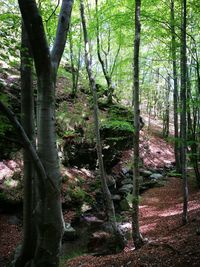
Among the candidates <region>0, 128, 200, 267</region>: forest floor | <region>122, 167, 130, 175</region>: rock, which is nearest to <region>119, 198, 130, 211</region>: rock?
<region>0, 128, 200, 267</region>: forest floor

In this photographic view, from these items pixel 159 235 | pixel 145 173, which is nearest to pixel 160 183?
pixel 145 173

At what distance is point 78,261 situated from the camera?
7582 mm

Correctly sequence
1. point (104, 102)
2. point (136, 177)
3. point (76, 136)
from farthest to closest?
point (104, 102)
point (76, 136)
point (136, 177)

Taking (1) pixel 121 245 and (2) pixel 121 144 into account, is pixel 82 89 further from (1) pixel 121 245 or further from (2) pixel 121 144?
(1) pixel 121 245

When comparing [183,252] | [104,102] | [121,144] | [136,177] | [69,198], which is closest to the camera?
[183,252]

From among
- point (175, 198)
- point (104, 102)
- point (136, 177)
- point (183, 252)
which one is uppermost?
point (104, 102)

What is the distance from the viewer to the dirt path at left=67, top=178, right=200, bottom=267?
18.2 feet

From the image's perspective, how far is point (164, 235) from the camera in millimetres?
8391

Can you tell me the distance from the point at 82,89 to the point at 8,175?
10.3 m

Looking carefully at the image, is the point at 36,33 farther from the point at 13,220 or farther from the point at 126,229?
the point at 126,229

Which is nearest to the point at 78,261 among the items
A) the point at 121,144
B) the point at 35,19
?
the point at 35,19

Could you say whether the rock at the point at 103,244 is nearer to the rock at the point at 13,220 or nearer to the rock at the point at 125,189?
the rock at the point at 13,220

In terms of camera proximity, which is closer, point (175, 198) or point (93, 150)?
point (175, 198)

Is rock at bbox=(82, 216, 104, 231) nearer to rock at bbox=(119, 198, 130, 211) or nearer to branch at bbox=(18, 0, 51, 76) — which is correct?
rock at bbox=(119, 198, 130, 211)
